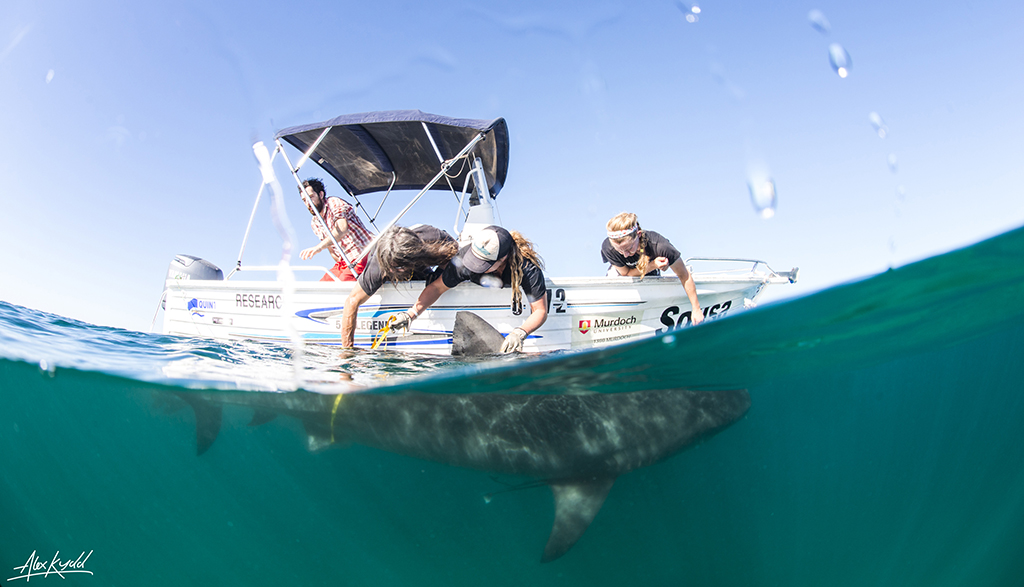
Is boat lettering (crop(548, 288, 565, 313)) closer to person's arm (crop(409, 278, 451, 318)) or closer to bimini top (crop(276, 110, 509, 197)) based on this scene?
person's arm (crop(409, 278, 451, 318))

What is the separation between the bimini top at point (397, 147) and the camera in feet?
19.7

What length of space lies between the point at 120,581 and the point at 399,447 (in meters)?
3.24

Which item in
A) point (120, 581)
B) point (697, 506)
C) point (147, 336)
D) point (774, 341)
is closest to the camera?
point (774, 341)

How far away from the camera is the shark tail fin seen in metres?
3.97

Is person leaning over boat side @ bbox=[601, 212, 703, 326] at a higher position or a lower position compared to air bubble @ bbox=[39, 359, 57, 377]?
higher

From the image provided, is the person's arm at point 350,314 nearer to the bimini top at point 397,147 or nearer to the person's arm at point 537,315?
the person's arm at point 537,315

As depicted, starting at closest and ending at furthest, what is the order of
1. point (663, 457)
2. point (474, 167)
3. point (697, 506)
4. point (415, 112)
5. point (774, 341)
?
1. point (774, 341)
2. point (663, 457)
3. point (697, 506)
4. point (415, 112)
5. point (474, 167)

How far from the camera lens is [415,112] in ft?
19.7

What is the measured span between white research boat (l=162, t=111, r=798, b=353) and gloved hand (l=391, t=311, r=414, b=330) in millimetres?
113

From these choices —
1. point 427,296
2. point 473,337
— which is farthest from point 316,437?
point 427,296

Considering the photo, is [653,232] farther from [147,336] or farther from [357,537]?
[147,336]

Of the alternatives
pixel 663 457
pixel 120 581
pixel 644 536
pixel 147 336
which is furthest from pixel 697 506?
pixel 147 336

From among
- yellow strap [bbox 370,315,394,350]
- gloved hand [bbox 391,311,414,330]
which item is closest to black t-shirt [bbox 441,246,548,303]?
gloved hand [bbox 391,311,414,330]

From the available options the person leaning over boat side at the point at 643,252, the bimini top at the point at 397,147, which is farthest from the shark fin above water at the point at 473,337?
the bimini top at the point at 397,147
